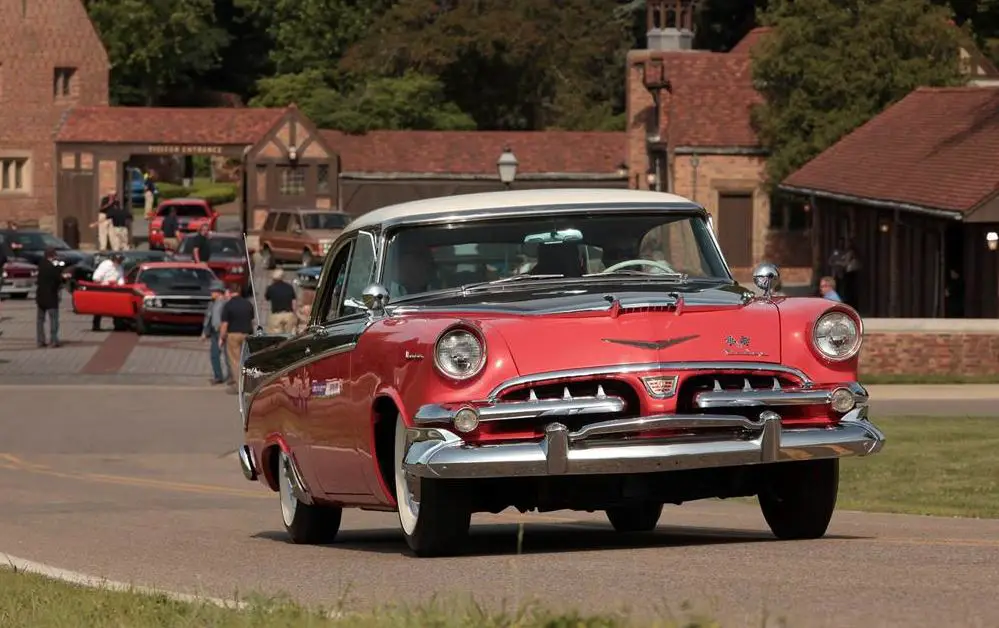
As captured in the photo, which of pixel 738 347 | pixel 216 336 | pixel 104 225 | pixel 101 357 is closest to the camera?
pixel 738 347

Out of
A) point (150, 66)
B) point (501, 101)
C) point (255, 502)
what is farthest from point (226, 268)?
point (150, 66)

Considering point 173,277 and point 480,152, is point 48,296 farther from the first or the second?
point 480,152

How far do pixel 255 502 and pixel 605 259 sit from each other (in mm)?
8050

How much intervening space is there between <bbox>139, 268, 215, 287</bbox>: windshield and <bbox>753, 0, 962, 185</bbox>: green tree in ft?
73.9

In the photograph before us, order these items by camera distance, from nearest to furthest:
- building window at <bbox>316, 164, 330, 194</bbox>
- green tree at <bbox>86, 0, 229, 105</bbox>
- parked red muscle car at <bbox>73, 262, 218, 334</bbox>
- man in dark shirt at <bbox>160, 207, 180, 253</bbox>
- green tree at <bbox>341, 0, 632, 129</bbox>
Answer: parked red muscle car at <bbox>73, 262, 218, 334</bbox>, man in dark shirt at <bbox>160, 207, 180, 253</bbox>, building window at <bbox>316, 164, 330, 194</bbox>, green tree at <bbox>341, 0, 632, 129</bbox>, green tree at <bbox>86, 0, 229, 105</bbox>

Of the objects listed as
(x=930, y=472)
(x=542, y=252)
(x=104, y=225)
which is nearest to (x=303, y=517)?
(x=542, y=252)

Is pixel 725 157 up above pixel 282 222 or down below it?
above

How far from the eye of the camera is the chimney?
2945 inches

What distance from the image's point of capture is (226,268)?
5462 cm

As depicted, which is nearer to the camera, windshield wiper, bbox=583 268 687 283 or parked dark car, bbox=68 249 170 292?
windshield wiper, bbox=583 268 687 283

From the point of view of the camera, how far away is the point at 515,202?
11.4 m

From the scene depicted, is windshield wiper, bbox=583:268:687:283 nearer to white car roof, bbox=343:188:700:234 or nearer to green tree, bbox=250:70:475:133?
white car roof, bbox=343:188:700:234

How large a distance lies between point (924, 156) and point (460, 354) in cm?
3484

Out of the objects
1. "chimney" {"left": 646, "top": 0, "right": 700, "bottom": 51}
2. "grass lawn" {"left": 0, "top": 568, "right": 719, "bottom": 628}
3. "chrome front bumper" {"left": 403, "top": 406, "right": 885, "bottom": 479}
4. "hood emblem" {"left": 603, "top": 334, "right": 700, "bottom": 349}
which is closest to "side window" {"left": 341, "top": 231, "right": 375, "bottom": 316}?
"chrome front bumper" {"left": 403, "top": 406, "right": 885, "bottom": 479}
